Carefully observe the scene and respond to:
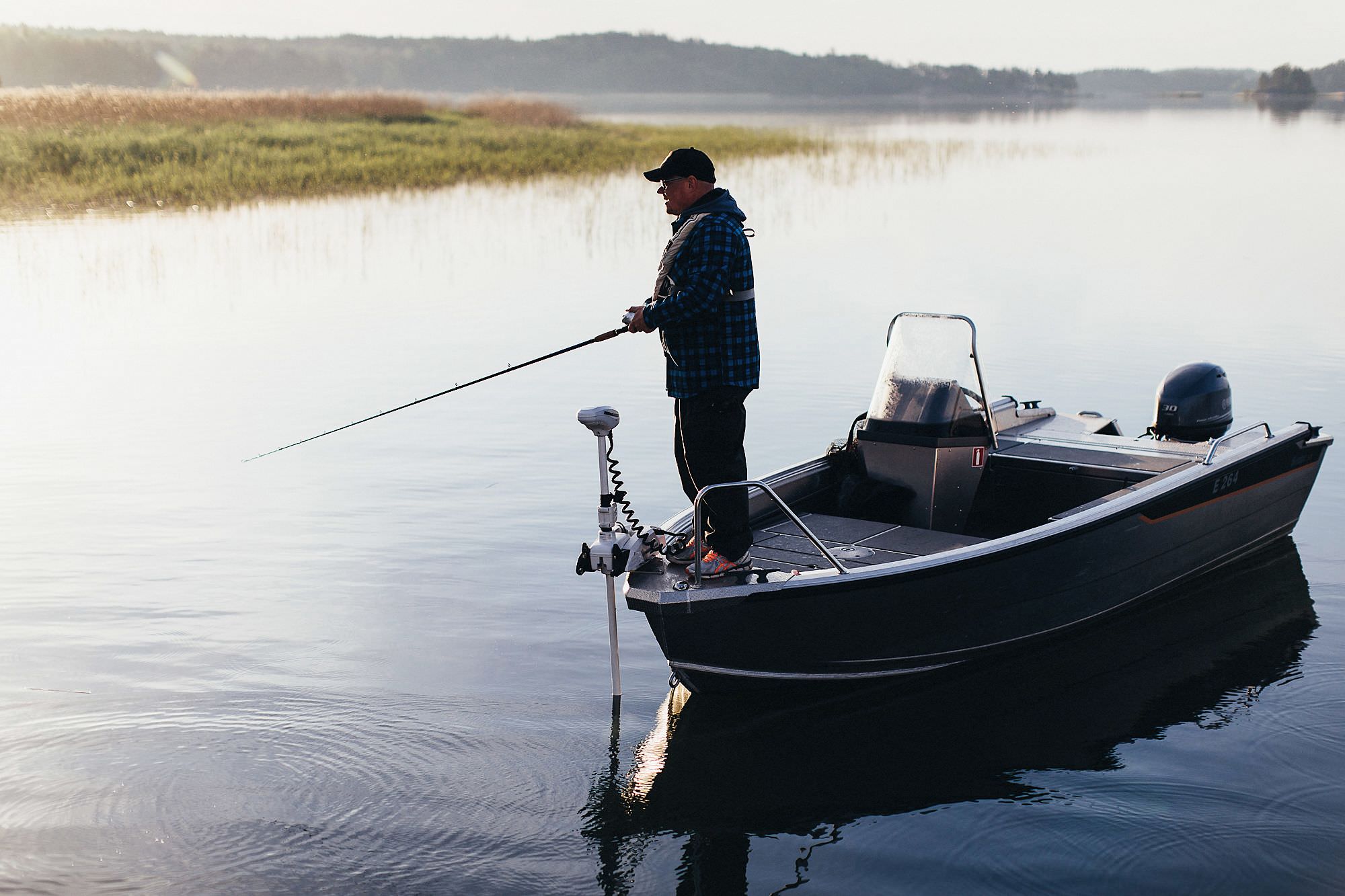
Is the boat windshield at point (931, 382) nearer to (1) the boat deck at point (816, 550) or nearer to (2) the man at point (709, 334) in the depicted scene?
(1) the boat deck at point (816, 550)

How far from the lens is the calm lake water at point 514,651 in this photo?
4.62m

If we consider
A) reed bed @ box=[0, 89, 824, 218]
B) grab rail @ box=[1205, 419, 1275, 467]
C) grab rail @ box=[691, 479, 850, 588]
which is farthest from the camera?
reed bed @ box=[0, 89, 824, 218]

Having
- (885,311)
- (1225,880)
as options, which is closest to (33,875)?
(1225,880)

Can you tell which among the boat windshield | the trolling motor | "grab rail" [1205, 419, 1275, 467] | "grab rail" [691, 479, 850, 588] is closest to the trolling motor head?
the trolling motor

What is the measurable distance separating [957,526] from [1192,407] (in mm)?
2085

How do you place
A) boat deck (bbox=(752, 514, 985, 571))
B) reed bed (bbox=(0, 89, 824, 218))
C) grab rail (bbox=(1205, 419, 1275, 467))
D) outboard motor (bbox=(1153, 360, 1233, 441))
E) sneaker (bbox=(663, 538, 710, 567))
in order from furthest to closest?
reed bed (bbox=(0, 89, 824, 218)), outboard motor (bbox=(1153, 360, 1233, 441)), grab rail (bbox=(1205, 419, 1275, 467)), boat deck (bbox=(752, 514, 985, 571)), sneaker (bbox=(663, 538, 710, 567))

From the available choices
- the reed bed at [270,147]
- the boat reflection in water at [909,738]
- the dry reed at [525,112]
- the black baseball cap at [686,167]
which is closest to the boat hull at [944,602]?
the boat reflection in water at [909,738]

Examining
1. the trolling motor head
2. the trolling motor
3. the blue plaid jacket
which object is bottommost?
the trolling motor

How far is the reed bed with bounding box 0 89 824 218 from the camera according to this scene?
78.5 ft

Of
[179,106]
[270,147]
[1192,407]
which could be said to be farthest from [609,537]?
[179,106]

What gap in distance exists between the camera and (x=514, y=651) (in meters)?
6.33

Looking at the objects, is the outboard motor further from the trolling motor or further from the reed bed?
the reed bed

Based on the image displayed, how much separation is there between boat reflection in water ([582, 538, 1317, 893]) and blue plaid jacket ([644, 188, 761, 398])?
1.38 metres

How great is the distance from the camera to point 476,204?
81.0 ft
